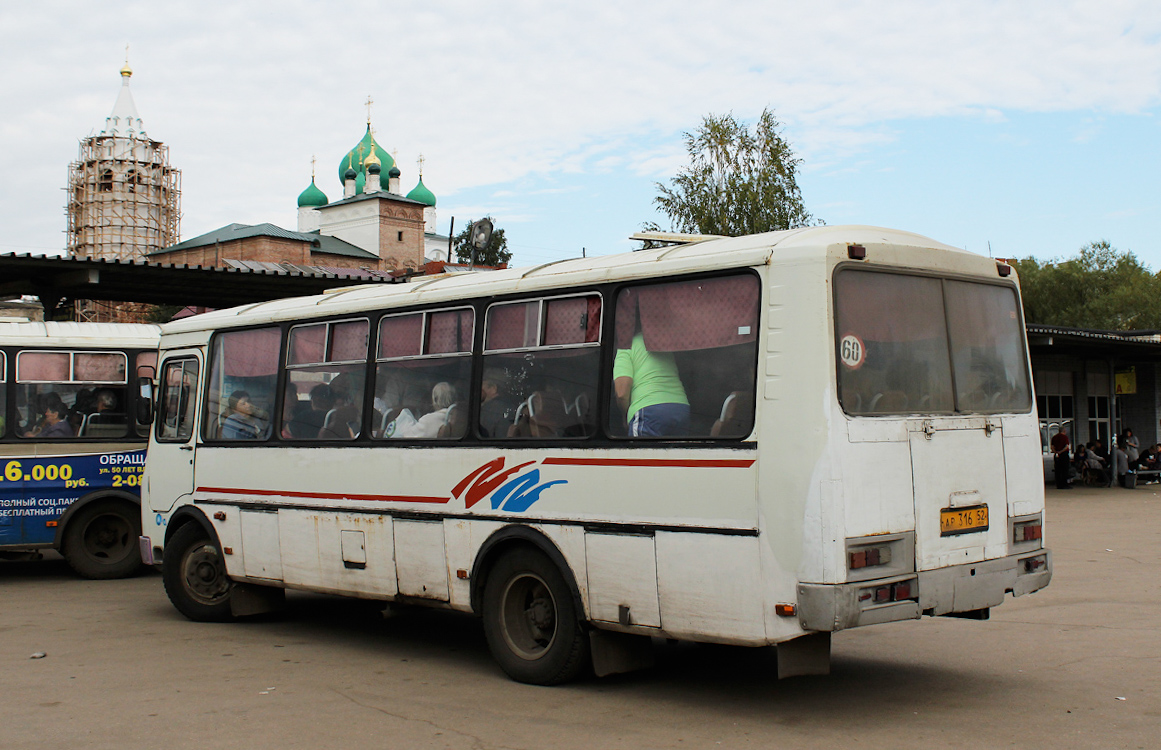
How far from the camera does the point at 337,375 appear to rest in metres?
9.32

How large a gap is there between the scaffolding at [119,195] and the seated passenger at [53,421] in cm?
7874

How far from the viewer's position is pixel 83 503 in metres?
13.3

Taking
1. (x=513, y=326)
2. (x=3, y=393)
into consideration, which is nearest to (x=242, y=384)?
(x=513, y=326)

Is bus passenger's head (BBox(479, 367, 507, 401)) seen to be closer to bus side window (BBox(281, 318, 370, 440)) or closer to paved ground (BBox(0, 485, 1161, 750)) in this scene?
bus side window (BBox(281, 318, 370, 440))

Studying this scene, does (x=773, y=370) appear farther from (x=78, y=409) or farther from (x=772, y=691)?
(x=78, y=409)

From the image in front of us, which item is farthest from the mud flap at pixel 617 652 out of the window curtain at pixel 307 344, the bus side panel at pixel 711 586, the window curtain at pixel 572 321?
the window curtain at pixel 307 344

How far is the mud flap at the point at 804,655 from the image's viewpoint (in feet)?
20.9

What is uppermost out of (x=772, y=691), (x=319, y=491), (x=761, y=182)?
(x=761, y=182)

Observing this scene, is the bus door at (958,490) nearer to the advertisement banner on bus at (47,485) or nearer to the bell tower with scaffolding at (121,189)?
the advertisement banner on bus at (47,485)

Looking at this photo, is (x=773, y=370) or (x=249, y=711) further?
(x=249, y=711)

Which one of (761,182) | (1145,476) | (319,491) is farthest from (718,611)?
(761,182)

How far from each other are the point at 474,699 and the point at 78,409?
8275 millimetres

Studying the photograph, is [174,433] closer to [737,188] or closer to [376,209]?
[737,188]

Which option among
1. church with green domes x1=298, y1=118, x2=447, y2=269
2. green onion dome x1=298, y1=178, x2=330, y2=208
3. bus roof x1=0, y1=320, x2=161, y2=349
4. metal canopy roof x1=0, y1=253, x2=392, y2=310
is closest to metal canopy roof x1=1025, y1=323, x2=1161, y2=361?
metal canopy roof x1=0, y1=253, x2=392, y2=310
